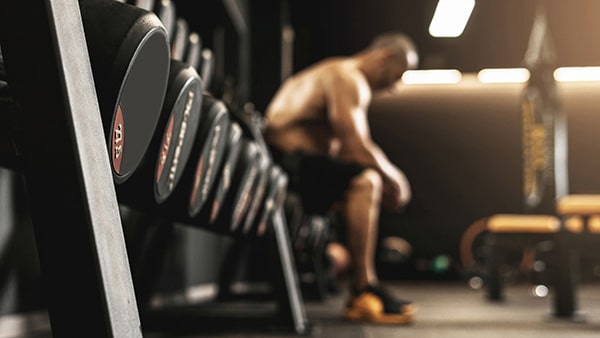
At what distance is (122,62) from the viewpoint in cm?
77

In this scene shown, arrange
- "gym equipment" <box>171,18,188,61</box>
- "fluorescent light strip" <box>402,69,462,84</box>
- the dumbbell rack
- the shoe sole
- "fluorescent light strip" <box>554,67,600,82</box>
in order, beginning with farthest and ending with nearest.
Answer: "fluorescent light strip" <box>402,69,462,84</box> → "fluorescent light strip" <box>554,67,600,82</box> → the shoe sole → "gym equipment" <box>171,18,188,61</box> → the dumbbell rack

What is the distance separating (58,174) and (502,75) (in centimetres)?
860

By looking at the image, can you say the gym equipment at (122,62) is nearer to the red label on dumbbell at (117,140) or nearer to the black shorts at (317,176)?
the red label on dumbbell at (117,140)

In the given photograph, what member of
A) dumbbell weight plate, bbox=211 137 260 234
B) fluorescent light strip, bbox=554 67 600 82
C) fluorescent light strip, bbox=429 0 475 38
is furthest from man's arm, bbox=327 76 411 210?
fluorescent light strip, bbox=554 67 600 82

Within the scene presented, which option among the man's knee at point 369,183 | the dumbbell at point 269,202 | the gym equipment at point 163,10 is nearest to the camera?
the gym equipment at point 163,10

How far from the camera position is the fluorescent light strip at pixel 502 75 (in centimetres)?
864

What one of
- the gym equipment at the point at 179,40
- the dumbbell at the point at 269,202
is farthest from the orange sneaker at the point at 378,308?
the gym equipment at the point at 179,40

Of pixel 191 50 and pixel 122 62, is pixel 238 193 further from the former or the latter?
pixel 122 62

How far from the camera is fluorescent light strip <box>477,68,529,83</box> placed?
8.64m

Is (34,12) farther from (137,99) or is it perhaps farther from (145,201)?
(145,201)

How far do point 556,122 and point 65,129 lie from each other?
3.78 m

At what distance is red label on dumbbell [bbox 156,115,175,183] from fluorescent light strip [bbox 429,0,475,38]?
6049 mm

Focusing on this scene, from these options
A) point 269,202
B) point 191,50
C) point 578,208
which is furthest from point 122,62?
point 578,208

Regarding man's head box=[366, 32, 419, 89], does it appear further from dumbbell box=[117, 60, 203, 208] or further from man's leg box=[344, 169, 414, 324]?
dumbbell box=[117, 60, 203, 208]
